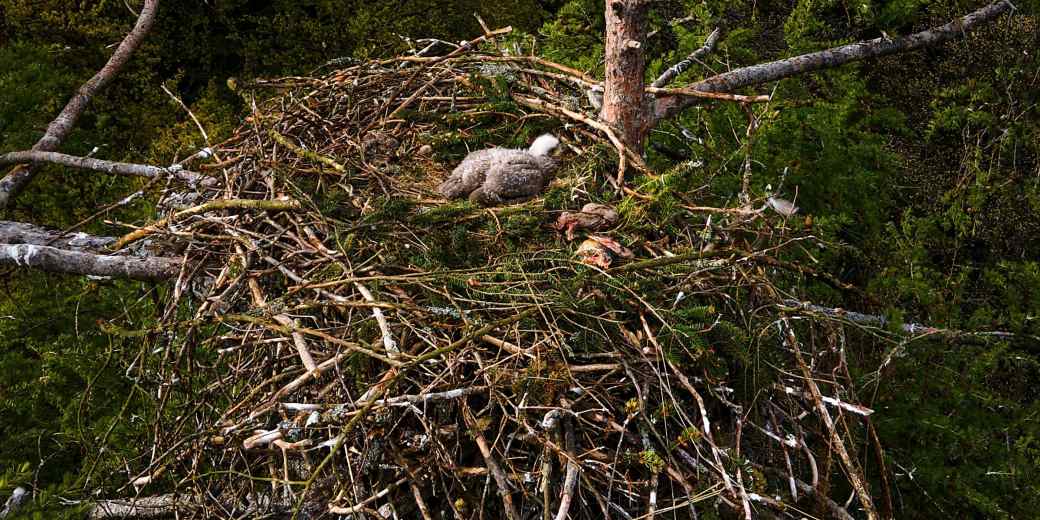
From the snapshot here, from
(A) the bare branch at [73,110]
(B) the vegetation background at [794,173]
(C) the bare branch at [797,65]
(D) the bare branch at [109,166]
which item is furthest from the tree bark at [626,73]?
(A) the bare branch at [73,110]

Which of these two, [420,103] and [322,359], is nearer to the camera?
[322,359]

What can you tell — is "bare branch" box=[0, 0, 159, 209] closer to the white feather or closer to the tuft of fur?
the tuft of fur

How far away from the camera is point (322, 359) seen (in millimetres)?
2623

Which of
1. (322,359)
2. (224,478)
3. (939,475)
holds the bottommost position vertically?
(939,475)

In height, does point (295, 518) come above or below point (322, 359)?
below

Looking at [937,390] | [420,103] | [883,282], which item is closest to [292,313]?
[420,103]

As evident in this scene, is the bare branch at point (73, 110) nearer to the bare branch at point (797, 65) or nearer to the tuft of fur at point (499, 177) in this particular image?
the tuft of fur at point (499, 177)

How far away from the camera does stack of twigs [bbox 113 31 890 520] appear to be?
236 centimetres

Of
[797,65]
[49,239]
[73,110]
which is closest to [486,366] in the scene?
[49,239]

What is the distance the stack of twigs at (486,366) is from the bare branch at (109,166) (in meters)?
0.53

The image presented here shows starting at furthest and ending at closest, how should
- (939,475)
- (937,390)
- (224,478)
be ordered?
(937,390)
(939,475)
(224,478)

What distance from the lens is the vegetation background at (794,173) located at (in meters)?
4.27

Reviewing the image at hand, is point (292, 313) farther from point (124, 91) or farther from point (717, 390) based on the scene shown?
point (124, 91)

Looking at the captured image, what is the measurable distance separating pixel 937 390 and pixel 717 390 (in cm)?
267
